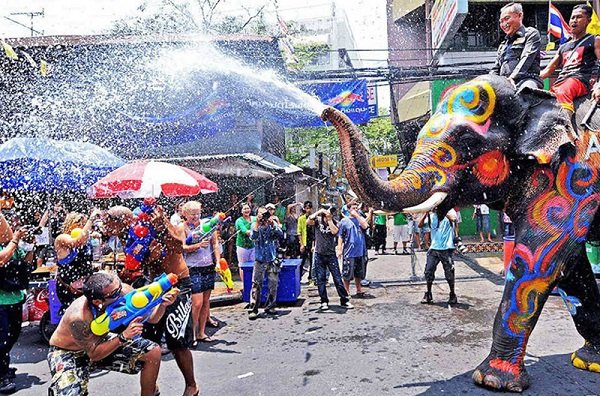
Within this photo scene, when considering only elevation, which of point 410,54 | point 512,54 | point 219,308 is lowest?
point 219,308

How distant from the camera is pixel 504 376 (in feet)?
13.5

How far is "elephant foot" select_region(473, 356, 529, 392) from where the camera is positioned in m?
4.10

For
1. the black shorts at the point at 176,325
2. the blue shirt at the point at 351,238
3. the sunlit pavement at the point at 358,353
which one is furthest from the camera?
the blue shirt at the point at 351,238

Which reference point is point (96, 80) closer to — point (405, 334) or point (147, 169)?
point (147, 169)

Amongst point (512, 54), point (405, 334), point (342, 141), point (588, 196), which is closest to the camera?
point (342, 141)

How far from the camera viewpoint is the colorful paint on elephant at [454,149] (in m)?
4.01

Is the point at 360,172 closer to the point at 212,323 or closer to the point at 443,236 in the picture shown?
the point at 212,323

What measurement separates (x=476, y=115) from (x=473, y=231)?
45.5 feet

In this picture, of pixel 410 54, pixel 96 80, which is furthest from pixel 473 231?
pixel 96 80

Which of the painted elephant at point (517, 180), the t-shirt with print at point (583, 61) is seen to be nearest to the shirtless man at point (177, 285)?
the painted elephant at point (517, 180)

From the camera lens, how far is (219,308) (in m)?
8.45

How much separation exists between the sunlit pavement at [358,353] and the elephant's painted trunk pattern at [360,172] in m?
1.75

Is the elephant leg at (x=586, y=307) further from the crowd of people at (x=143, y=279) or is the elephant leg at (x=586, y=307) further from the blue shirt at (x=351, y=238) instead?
the blue shirt at (x=351, y=238)

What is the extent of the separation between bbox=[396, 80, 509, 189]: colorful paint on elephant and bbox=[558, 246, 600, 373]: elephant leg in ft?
4.53
